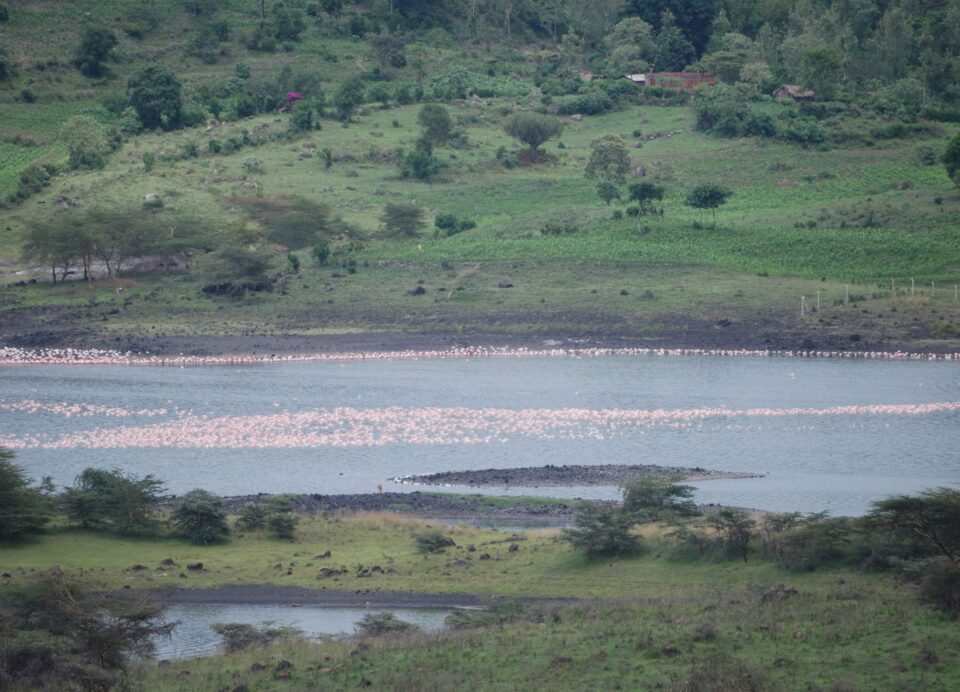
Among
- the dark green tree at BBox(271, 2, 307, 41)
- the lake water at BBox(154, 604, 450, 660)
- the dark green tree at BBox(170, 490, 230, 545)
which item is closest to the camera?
the lake water at BBox(154, 604, 450, 660)

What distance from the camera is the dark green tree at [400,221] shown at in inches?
3462

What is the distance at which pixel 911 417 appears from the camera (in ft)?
172

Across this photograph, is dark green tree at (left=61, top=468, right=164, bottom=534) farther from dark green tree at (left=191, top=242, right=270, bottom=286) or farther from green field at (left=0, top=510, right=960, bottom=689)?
dark green tree at (left=191, top=242, right=270, bottom=286)

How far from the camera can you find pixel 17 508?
33.2 m

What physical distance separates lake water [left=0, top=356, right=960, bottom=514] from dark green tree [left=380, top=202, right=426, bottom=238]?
795 inches

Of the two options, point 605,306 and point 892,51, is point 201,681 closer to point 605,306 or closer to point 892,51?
point 605,306

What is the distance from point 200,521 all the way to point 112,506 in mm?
2527

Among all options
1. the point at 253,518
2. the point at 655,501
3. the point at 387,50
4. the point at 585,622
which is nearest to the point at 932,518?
the point at 585,622

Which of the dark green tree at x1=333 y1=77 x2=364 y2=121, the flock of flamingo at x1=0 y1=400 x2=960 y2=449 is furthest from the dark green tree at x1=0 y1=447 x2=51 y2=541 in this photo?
the dark green tree at x1=333 y1=77 x2=364 y2=121

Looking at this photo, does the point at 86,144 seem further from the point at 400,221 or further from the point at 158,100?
the point at 400,221

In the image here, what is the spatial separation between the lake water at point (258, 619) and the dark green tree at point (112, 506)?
614 cm

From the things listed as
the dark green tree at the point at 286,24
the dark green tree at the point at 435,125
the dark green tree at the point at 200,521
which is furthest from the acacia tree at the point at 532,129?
the dark green tree at the point at 200,521

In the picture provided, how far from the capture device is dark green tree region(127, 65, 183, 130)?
111 meters

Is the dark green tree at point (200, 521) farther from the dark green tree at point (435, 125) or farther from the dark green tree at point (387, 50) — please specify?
the dark green tree at point (387, 50)
